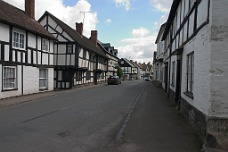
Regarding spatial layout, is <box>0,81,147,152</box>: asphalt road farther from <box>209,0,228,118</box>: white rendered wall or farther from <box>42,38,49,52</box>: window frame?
<box>42,38,49,52</box>: window frame

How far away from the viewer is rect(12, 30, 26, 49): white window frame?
56.4 feet

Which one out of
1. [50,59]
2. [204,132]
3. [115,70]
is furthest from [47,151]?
[115,70]

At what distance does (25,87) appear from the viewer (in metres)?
18.6

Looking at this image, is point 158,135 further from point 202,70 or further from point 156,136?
point 202,70

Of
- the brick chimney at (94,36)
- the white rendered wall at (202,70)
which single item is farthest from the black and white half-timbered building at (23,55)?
the brick chimney at (94,36)

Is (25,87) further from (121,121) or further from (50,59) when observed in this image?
(121,121)

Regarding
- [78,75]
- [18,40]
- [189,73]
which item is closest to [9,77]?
[18,40]

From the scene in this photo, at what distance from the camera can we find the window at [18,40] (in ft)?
56.5

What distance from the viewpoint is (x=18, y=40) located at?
17672 mm

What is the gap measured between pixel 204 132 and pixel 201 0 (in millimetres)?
3893

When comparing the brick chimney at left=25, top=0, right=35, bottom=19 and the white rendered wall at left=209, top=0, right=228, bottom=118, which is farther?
the brick chimney at left=25, top=0, right=35, bottom=19

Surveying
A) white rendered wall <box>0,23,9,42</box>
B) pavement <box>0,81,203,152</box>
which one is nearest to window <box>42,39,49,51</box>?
white rendered wall <box>0,23,9,42</box>

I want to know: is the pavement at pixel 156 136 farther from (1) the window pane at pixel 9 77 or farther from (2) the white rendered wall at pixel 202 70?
(1) the window pane at pixel 9 77

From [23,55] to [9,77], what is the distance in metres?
2.37
